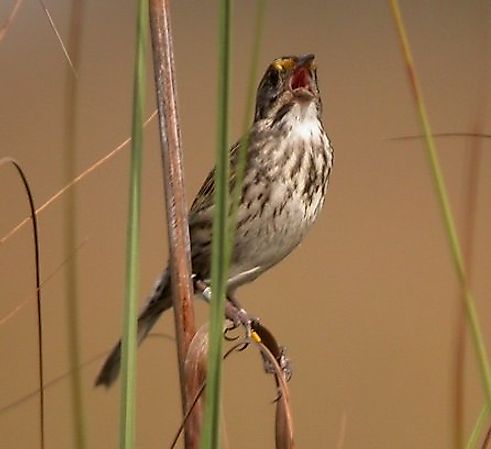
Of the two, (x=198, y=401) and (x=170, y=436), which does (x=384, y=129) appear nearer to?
(x=170, y=436)

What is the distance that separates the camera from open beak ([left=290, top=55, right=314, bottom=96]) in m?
1.25

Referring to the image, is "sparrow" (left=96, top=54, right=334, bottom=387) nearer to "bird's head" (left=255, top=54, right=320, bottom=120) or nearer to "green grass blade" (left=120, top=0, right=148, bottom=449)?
"bird's head" (left=255, top=54, right=320, bottom=120)

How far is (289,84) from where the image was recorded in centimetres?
128

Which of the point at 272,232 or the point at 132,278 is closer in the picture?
the point at 132,278

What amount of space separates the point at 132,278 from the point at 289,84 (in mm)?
682

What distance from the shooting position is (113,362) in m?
1.19

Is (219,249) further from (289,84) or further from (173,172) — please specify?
(289,84)

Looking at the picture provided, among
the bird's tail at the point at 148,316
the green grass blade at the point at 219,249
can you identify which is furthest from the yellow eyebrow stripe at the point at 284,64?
the green grass blade at the point at 219,249

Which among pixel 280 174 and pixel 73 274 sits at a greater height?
pixel 280 174

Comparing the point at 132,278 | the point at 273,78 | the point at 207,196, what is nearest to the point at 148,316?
the point at 207,196

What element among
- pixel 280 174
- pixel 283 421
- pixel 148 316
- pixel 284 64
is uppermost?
pixel 284 64

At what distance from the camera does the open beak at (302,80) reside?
125 centimetres

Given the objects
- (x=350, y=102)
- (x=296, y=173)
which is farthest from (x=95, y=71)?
(x=296, y=173)

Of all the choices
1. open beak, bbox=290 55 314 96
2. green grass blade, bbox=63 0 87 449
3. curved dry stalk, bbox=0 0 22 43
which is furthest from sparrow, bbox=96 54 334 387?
green grass blade, bbox=63 0 87 449
